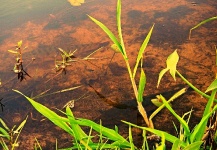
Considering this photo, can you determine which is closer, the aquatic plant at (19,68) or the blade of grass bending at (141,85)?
the blade of grass bending at (141,85)

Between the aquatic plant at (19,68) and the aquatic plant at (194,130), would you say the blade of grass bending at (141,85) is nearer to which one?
the aquatic plant at (194,130)

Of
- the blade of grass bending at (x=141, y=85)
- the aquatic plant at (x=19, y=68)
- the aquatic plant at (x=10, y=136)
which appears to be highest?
the blade of grass bending at (x=141, y=85)

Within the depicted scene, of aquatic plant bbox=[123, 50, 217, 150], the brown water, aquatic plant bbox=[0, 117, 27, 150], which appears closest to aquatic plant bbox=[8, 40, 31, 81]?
the brown water

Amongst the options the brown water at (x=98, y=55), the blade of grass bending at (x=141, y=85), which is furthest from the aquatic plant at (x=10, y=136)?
the blade of grass bending at (x=141, y=85)

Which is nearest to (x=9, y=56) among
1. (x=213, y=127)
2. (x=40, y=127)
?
(x=40, y=127)

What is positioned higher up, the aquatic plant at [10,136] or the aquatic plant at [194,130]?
the aquatic plant at [194,130]

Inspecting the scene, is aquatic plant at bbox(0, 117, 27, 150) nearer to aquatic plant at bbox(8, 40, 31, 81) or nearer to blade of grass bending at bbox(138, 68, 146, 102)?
aquatic plant at bbox(8, 40, 31, 81)

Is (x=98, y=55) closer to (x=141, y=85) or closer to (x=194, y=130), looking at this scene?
(x=141, y=85)

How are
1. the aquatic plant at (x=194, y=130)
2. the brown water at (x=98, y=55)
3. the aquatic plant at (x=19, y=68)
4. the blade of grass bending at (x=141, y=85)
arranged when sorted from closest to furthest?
the aquatic plant at (x=194, y=130) < the blade of grass bending at (x=141, y=85) < the brown water at (x=98, y=55) < the aquatic plant at (x=19, y=68)
